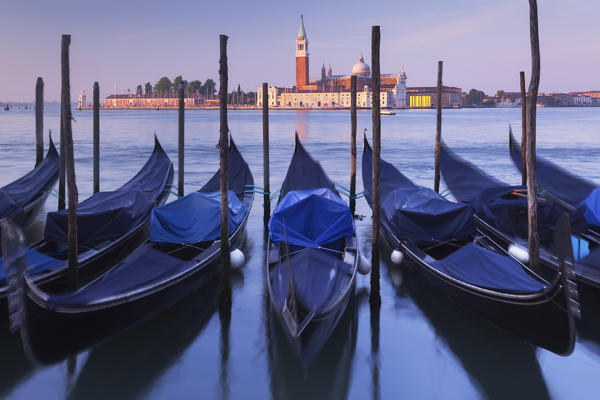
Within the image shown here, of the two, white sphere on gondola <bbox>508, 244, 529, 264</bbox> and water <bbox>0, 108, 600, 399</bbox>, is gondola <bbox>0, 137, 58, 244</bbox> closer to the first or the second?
water <bbox>0, 108, 600, 399</bbox>

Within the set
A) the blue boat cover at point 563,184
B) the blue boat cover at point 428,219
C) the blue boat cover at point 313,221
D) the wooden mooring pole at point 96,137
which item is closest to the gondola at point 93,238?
the blue boat cover at point 313,221

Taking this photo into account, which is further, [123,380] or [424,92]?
[424,92]

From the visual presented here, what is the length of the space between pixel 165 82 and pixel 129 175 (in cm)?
10070

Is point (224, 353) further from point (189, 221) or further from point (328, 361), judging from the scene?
point (189, 221)

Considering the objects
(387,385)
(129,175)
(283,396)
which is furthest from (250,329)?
(129,175)

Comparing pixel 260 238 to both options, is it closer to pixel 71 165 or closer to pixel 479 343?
pixel 71 165

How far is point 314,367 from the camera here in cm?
A: 366

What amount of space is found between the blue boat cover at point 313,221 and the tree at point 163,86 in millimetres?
109001

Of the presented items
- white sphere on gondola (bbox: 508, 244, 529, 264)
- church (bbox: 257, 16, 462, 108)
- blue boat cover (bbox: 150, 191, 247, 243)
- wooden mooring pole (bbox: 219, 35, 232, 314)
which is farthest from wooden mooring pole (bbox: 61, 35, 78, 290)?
church (bbox: 257, 16, 462, 108)

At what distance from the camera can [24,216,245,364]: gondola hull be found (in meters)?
3.03

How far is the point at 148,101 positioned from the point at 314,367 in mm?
112337

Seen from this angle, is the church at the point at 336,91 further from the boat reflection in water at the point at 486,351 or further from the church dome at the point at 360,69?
the boat reflection in water at the point at 486,351

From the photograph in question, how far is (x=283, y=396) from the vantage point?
11.2ft

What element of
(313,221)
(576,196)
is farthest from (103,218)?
(576,196)
